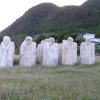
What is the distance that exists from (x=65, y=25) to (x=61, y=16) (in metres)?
13.3

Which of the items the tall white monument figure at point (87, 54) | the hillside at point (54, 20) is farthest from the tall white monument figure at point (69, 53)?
the hillside at point (54, 20)

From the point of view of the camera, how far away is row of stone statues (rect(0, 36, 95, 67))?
29.8 meters

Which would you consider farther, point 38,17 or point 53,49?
point 38,17

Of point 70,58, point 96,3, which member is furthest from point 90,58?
point 96,3

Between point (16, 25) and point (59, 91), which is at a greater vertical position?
point (16, 25)

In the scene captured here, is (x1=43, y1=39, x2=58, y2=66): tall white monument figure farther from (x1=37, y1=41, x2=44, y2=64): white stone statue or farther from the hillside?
the hillside

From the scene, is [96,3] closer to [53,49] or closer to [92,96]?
[53,49]

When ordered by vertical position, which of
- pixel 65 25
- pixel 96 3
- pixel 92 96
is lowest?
pixel 92 96

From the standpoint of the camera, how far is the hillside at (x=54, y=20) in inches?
5472

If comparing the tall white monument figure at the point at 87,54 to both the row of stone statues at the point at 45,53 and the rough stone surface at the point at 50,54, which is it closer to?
the row of stone statues at the point at 45,53

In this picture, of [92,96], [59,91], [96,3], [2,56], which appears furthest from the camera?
[96,3]

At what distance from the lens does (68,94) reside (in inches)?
498

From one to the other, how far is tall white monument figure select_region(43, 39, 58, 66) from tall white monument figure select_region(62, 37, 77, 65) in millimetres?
862

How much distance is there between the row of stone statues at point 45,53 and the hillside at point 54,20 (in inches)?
3949
